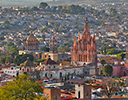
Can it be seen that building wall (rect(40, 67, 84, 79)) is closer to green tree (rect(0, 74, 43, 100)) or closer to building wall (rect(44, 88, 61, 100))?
building wall (rect(44, 88, 61, 100))

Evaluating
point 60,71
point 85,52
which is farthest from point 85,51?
point 60,71

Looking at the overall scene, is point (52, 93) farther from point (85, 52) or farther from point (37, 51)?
point (37, 51)

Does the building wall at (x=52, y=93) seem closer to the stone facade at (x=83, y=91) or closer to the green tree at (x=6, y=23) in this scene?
the stone facade at (x=83, y=91)

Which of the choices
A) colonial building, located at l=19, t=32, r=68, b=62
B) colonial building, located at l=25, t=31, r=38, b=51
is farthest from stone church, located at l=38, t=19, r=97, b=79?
colonial building, located at l=25, t=31, r=38, b=51

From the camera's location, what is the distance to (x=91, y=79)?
79.4 meters

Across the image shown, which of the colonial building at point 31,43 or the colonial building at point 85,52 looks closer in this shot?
the colonial building at point 85,52

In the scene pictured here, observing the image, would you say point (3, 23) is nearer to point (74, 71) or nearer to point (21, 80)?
point (74, 71)

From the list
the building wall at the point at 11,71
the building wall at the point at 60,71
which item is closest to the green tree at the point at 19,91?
the building wall at the point at 60,71

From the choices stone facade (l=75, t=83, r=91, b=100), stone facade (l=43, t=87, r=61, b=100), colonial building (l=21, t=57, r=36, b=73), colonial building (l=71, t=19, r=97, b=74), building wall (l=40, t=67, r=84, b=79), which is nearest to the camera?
stone facade (l=43, t=87, r=61, b=100)

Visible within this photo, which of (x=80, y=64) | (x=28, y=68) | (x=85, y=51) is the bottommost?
(x=80, y=64)

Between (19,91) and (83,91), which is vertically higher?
(19,91)

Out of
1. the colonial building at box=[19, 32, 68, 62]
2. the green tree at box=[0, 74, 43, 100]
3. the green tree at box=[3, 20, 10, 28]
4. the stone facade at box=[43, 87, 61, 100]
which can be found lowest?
the colonial building at box=[19, 32, 68, 62]

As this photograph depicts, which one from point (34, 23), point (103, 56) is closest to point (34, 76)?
point (103, 56)

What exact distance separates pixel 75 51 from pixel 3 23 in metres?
97.5
